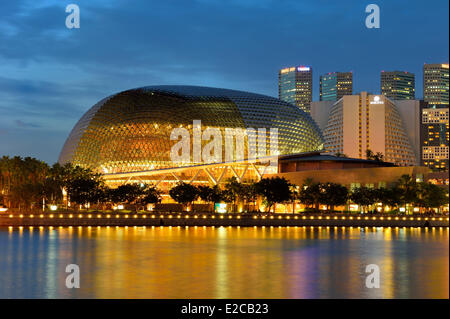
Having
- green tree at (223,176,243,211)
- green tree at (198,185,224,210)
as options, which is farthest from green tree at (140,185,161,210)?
green tree at (223,176,243,211)

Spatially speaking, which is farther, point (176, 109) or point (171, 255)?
point (176, 109)

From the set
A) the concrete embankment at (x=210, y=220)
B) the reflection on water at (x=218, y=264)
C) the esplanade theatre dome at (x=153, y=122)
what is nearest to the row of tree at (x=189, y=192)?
the esplanade theatre dome at (x=153, y=122)

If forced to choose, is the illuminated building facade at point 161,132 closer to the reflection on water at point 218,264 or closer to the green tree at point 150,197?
the green tree at point 150,197

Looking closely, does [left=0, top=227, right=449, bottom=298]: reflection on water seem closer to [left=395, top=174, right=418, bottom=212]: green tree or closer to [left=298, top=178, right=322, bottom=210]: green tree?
[left=298, top=178, right=322, bottom=210]: green tree

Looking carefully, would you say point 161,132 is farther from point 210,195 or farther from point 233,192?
point 233,192

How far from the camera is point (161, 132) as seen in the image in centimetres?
13088

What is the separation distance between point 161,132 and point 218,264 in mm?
83841

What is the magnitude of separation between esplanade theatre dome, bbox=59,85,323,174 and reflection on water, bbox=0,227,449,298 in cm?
5431

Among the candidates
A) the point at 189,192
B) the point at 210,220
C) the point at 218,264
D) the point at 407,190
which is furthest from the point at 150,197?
the point at 218,264
